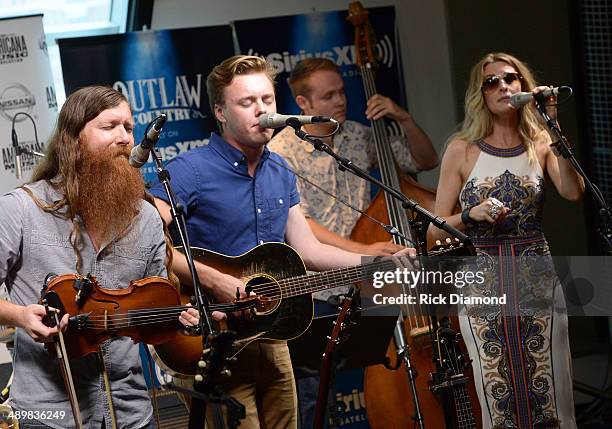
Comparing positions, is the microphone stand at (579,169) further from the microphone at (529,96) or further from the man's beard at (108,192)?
the man's beard at (108,192)

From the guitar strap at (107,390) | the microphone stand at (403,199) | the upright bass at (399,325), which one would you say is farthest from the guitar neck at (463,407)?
the guitar strap at (107,390)

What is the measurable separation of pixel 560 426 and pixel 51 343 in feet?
8.71

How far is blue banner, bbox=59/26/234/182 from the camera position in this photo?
624 centimetres

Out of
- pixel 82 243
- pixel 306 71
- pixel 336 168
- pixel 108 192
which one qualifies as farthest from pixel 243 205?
pixel 306 71

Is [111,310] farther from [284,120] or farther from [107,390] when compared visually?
[284,120]

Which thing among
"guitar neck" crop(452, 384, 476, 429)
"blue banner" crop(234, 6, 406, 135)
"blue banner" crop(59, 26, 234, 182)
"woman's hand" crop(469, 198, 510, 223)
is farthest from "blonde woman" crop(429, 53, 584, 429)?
"blue banner" crop(59, 26, 234, 182)

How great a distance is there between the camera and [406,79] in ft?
24.1

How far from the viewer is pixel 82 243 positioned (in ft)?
11.3

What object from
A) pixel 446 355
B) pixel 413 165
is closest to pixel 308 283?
pixel 446 355

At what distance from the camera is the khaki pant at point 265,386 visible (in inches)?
162

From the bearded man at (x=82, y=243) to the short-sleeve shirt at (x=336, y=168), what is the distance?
2092 millimetres

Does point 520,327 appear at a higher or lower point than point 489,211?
lower

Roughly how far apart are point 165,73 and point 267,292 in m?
2.61

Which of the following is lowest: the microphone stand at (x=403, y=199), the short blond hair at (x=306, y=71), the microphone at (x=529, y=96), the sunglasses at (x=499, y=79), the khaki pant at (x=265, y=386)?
the khaki pant at (x=265, y=386)
